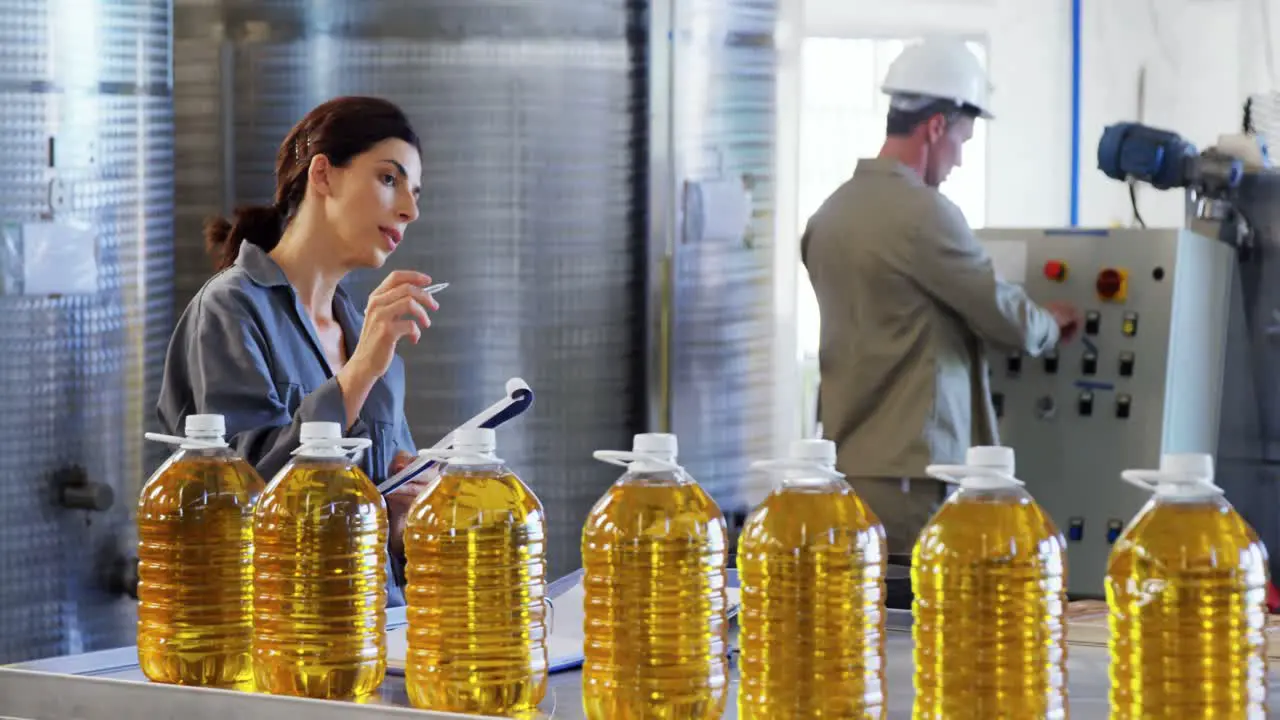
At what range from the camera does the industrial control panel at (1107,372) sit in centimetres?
357

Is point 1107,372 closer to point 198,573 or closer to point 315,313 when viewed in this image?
point 315,313

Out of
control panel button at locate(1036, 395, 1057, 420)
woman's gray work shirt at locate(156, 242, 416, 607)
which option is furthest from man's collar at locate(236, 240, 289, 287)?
control panel button at locate(1036, 395, 1057, 420)

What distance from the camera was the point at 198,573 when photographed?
1495mm

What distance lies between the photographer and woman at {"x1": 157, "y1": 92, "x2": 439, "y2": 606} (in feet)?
7.27

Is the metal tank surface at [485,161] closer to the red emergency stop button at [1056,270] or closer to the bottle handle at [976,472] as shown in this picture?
the red emergency stop button at [1056,270]

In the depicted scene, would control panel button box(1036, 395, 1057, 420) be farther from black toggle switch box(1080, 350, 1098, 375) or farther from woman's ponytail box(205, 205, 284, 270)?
woman's ponytail box(205, 205, 284, 270)

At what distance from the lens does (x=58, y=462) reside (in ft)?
10.3

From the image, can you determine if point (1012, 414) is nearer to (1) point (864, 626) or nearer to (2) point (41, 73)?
(2) point (41, 73)

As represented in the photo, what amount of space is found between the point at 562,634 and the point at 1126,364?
2200mm

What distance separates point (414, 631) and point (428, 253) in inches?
77.0

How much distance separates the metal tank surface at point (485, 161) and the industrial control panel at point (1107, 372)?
0.93 metres

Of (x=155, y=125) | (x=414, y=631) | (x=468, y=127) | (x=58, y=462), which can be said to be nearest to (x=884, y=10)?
(x=468, y=127)

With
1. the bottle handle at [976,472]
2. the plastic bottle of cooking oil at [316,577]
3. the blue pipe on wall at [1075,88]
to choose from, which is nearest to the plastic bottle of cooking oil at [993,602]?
the bottle handle at [976,472]

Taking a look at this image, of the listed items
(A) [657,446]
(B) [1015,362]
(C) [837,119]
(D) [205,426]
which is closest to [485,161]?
(B) [1015,362]
